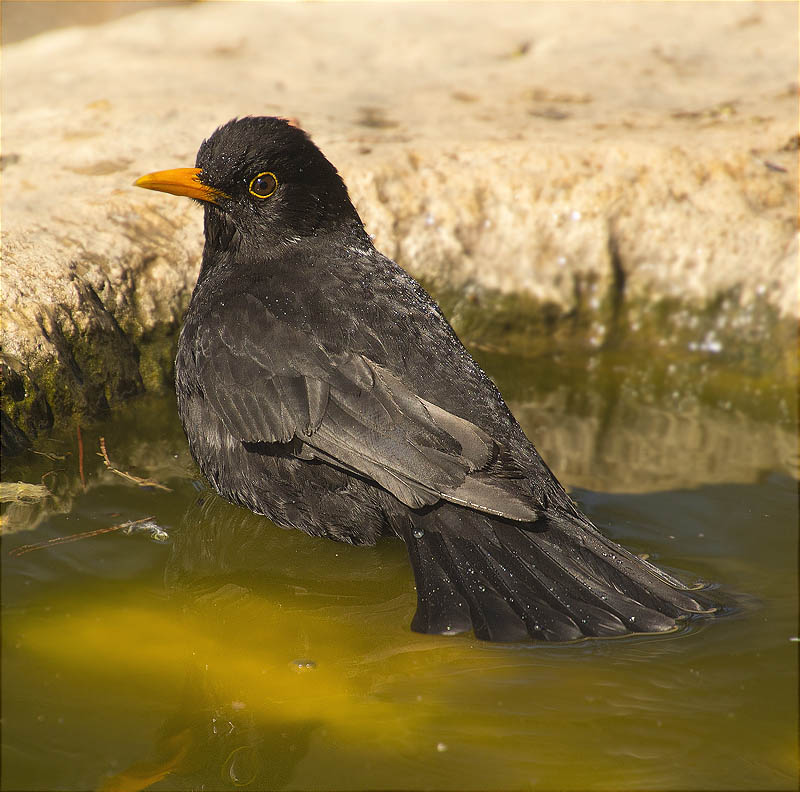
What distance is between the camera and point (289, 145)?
13.5 ft

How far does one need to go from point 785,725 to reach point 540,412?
8.04ft

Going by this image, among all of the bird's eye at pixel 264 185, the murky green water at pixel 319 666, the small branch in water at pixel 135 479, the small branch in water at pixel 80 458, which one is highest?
the bird's eye at pixel 264 185

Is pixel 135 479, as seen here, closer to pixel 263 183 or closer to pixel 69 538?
pixel 69 538

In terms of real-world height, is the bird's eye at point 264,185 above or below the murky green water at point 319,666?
above

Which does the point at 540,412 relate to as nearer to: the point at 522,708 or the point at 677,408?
the point at 677,408

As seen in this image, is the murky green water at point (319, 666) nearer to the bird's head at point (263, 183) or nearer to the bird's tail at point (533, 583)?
the bird's tail at point (533, 583)

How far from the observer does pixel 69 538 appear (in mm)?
3584

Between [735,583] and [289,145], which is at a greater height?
[289,145]

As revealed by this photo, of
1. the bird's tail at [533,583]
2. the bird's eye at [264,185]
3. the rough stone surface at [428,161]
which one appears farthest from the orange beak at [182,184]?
the bird's tail at [533,583]

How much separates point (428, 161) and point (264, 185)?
1758 millimetres

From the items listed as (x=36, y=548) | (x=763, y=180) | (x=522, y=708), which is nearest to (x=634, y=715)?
(x=522, y=708)

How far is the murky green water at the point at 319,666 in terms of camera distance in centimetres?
269

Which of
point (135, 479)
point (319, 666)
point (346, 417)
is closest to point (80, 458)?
point (135, 479)

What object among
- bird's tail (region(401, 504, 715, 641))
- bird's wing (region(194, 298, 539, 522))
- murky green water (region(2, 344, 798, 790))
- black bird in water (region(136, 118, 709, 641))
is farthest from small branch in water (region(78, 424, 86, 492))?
bird's tail (region(401, 504, 715, 641))
